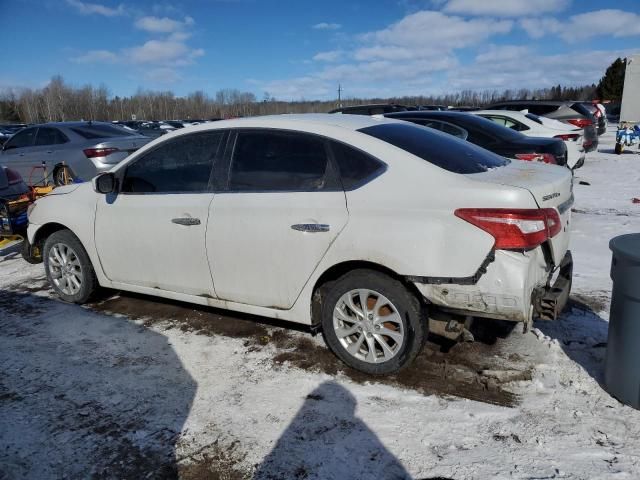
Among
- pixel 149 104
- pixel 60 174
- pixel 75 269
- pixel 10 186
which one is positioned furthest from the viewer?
pixel 149 104

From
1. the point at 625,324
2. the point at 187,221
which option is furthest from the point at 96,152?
the point at 625,324

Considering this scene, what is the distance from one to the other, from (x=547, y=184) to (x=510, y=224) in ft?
1.71

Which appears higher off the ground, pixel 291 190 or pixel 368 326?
pixel 291 190

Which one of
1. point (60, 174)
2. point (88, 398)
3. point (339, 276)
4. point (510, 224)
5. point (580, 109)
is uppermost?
point (580, 109)

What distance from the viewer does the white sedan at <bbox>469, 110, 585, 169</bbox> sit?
10055 millimetres

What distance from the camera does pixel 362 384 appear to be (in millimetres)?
3338

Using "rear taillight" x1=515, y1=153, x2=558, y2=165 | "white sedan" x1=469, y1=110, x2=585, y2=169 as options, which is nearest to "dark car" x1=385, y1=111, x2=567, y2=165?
"rear taillight" x1=515, y1=153, x2=558, y2=165

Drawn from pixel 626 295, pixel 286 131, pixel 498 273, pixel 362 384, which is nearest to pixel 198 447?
pixel 362 384

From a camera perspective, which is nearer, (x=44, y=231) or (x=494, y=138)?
(x=44, y=231)

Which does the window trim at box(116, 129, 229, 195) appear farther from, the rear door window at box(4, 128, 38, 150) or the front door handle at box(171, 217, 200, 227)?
the rear door window at box(4, 128, 38, 150)

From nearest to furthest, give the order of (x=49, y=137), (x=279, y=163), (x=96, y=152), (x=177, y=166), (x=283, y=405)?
(x=283, y=405) → (x=279, y=163) → (x=177, y=166) → (x=96, y=152) → (x=49, y=137)

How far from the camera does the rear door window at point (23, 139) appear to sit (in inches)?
425

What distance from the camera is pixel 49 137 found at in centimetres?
1051

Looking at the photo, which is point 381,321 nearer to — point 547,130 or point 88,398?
point 88,398
